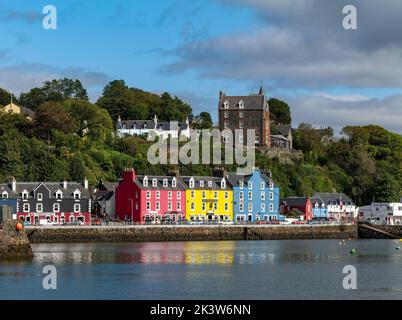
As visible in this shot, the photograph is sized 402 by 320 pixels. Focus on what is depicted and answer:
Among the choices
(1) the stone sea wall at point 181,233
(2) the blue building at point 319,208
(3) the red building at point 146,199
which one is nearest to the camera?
(1) the stone sea wall at point 181,233

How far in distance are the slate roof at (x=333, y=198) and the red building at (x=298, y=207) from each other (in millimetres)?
5168

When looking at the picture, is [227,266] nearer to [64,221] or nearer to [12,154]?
Result: [64,221]

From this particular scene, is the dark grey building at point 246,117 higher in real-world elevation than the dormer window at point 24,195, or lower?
higher

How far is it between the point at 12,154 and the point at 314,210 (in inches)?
1290

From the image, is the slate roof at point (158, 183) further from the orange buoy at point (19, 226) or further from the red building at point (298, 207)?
the orange buoy at point (19, 226)

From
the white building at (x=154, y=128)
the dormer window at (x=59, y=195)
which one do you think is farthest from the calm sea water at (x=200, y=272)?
the white building at (x=154, y=128)

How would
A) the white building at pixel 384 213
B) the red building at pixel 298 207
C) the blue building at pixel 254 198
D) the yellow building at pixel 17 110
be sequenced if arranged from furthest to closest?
1. the white building at pixel 384 213
2. the yellow building at pixel 17 110
3. the red building at pixel 298 207
4. the blue building at pixel 254 198

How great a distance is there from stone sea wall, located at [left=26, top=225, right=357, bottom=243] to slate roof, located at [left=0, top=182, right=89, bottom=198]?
253 inches

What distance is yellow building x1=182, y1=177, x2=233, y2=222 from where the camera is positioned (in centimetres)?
8331

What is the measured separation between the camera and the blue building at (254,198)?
8625cm

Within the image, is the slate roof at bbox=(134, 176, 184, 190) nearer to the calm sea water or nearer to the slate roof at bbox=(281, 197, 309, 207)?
the calm sea water

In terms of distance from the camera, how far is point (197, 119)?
11606 cm

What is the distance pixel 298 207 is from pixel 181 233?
73.9 feet
